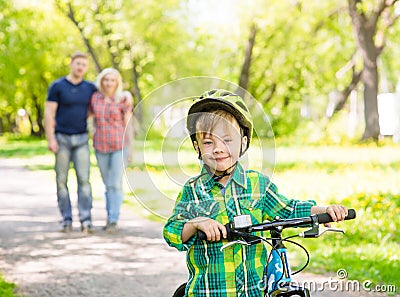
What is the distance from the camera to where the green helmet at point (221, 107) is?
3295 millimetres

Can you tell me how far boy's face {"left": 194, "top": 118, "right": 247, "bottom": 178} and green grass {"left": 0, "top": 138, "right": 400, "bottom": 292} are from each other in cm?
13

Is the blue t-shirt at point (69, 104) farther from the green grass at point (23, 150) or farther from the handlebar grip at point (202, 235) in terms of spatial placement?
the green grass at point (23, 150)


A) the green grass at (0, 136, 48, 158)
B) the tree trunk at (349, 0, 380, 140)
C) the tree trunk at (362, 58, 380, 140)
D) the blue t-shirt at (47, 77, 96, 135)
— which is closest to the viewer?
the blue t-shirt at (47, 77, 96, 135)

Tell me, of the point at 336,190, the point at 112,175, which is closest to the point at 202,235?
the point at 112,175

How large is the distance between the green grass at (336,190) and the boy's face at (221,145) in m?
0.13

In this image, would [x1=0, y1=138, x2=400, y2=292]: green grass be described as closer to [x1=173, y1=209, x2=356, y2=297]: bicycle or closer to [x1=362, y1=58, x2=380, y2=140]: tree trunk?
[x1=173, y1=209, x2=356, y2=297]: bicycle

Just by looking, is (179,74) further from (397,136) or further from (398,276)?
(398,276)

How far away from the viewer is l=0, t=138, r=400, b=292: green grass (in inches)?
135

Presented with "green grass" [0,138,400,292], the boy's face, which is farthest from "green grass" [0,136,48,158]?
the boy's face

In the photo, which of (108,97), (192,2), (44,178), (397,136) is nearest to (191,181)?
(108,97)

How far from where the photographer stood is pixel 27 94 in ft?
173

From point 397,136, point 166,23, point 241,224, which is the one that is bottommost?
point 397,136

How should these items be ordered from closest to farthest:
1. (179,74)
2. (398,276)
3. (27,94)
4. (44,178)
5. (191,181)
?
(191,181), (398,276), (44,178), (179,74), (27,94)

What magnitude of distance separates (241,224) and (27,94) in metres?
51.3
